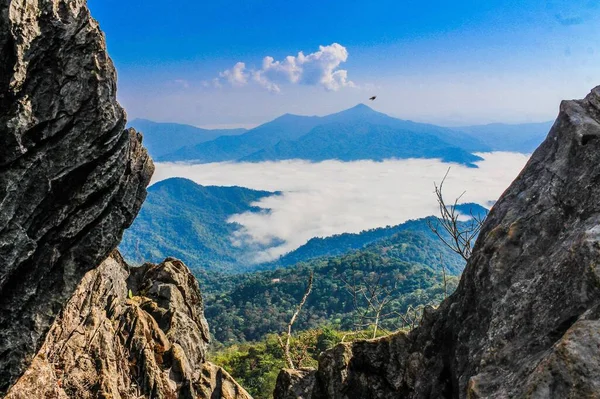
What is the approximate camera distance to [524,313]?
18.8 feet

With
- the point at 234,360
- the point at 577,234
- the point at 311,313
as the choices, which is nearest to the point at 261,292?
the point at 311,313

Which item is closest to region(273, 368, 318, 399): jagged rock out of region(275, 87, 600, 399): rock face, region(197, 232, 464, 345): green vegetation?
region(275, 87, 600, 399): rock face

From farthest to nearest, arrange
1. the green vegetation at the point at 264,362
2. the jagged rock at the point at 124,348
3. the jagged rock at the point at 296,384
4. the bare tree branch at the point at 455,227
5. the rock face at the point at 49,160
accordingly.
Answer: the green vegetation at the point at 264,362
the bare tree branch at the point at 455,227
the jagged rock at the point at 296,384
the jagged rock at the point at 124,348
the rock face at the point at 49,160

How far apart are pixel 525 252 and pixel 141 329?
11.3m

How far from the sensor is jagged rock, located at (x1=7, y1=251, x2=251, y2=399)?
1006 centimetres

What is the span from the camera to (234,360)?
151ft

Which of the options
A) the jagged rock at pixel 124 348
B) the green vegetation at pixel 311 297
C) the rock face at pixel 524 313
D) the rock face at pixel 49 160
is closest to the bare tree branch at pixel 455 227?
the rock face at pixel 524 313

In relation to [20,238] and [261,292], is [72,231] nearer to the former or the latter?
[20,238]

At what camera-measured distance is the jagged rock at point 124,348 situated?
10062 millimetres

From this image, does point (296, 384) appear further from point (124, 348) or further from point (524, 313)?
point (524, 313)

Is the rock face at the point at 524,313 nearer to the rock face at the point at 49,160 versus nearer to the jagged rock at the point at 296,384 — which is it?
the jagged rock at the point at 296,384

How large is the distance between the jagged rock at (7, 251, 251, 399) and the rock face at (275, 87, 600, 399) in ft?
17.5

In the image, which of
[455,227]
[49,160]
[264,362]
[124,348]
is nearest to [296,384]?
[124,348]

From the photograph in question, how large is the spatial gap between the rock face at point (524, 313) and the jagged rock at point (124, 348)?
5339mm
